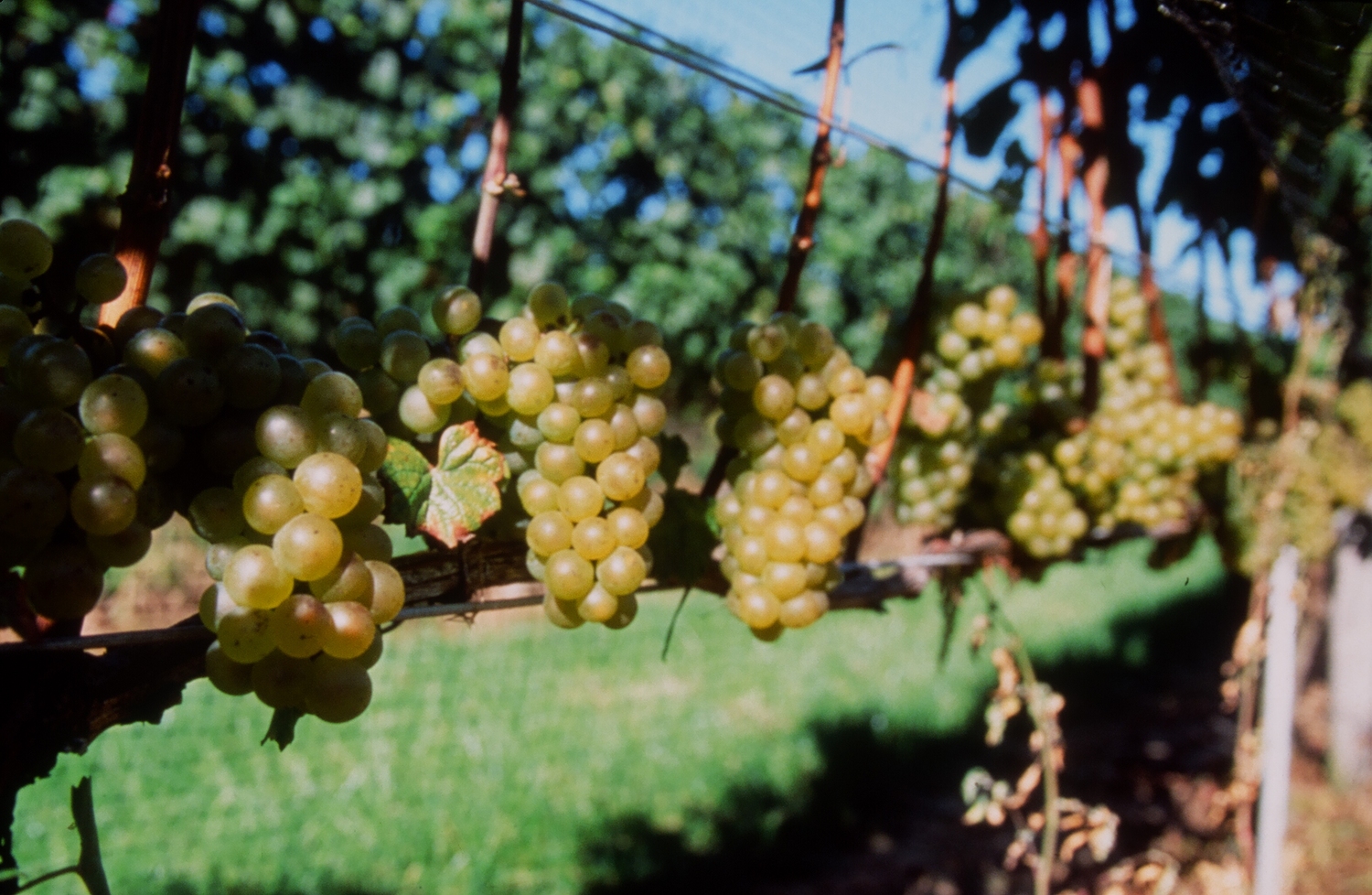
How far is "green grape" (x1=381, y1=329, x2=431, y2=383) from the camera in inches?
32.9

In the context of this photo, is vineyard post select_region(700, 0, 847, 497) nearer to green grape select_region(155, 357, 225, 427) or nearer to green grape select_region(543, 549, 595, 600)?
green grape select_region(543, 549, 595, 600)

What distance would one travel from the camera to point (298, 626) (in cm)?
65

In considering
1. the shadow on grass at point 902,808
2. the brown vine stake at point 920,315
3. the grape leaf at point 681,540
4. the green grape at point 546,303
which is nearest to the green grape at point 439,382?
the green grape at point 546,303

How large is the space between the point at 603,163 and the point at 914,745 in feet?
9.41

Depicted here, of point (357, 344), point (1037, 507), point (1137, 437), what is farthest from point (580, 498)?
point (1137, 437)

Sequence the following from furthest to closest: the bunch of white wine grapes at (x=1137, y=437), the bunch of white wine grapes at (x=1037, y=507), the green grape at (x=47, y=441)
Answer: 1. the bunch of white wine grapes at (x=1137, y=437)
2. the bunch of white wine grapes at (x=1037, y=507)
3. the green grape at (x=47, y=441)

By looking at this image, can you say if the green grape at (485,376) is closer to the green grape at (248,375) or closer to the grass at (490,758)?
the green grape at (248,375)

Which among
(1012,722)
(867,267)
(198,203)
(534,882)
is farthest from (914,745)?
(198,203)

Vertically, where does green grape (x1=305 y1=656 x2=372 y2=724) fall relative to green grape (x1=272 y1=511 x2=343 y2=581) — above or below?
below

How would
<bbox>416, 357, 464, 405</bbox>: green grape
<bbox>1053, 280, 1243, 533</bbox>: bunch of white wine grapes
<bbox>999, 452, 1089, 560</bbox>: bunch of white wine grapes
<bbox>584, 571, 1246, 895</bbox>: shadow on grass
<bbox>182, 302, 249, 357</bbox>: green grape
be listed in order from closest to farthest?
<bbox>182, 302, 249, 357</bbox>: green grape < <bbox>416, 357, 464, 405</bbox>: green grape < <bbox>999, 452, 1089, 560</bbox>: bunch of white wine grapes < <bbox>1053, 280, 1243, 533</bbox>: bunch of white wine grapes < <bbox>584, 571, 1246, 895</bbox>: shadow on grass

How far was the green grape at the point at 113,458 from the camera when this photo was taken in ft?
2.02

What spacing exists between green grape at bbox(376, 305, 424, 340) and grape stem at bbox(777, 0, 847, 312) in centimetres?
50

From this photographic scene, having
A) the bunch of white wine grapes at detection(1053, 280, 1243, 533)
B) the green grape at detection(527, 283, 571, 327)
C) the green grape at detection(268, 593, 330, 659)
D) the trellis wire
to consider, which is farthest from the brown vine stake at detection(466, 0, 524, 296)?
the bunch of white wine grapes at detection(1053, 280, 1243, 533)

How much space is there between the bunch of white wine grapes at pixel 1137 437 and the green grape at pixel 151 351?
1.54 meters
